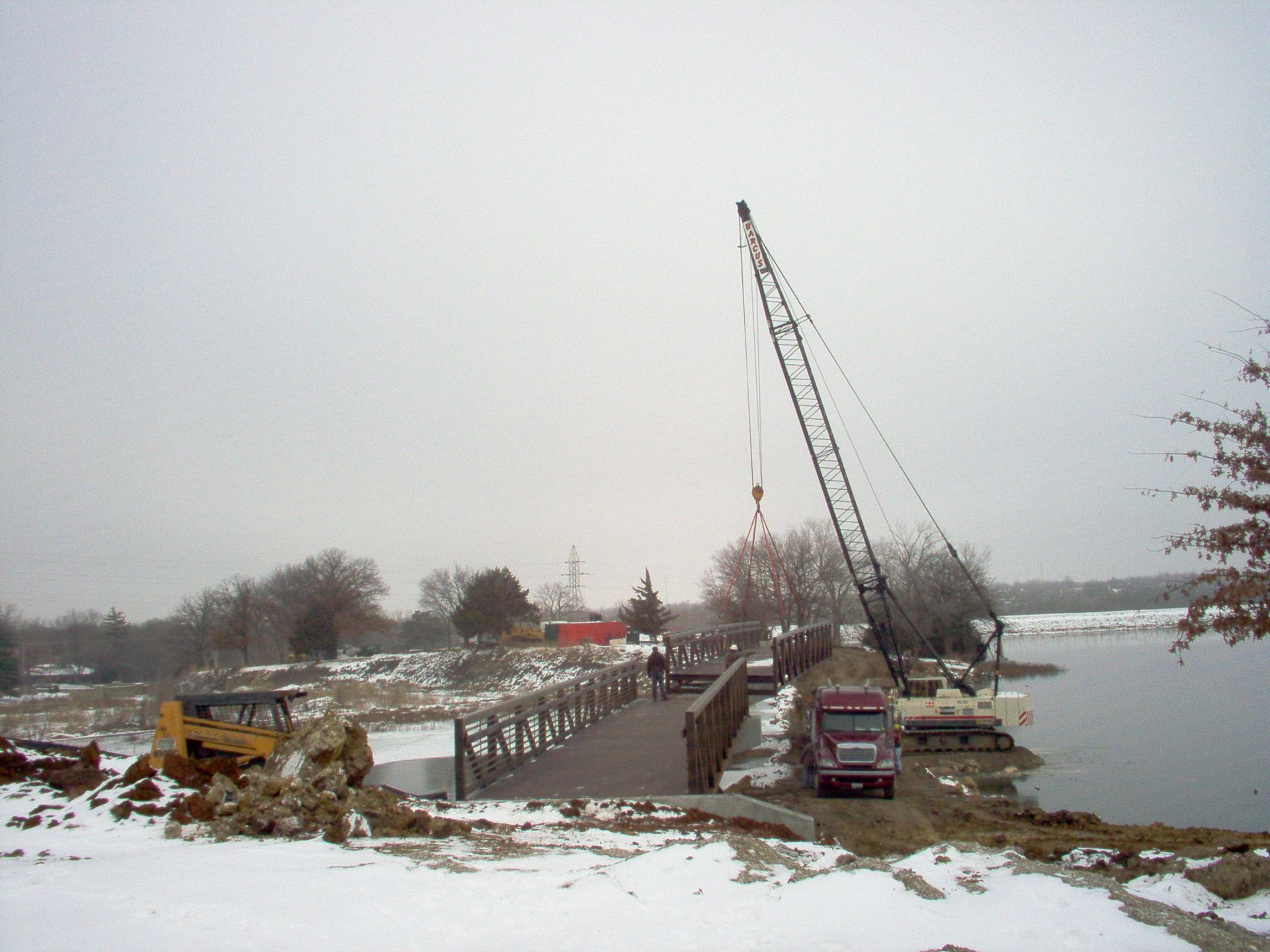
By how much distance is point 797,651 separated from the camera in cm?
3628

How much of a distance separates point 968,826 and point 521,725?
8.72 m

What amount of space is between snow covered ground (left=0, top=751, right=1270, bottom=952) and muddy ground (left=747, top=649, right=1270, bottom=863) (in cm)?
206

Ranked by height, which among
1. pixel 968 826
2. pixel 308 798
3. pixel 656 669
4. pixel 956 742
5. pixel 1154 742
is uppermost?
pixel 308 798

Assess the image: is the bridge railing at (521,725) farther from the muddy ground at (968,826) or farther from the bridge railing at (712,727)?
the muddy ground at (968,826)

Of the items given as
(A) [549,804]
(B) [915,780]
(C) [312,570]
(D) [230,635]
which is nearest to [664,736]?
(A) [549,804]

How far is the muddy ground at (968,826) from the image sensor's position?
12.5 metres

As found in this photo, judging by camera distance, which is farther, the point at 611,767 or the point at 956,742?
the point at 956,742

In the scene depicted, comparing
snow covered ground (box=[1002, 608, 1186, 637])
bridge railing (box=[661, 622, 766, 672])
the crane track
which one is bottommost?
snow covered ground (box=[1002, 608, 1186, 637])

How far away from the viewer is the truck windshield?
18.7 meters

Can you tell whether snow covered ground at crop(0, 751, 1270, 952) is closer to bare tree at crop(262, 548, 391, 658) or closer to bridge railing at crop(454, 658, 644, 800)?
bridge railing at crop(454, 658, 644, 800)

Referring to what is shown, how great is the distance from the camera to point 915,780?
25109 mm

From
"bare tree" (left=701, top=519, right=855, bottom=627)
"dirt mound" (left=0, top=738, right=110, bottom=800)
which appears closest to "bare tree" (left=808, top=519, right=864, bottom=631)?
"bare tree" (left=701, top=519, right=855, bottom=627)

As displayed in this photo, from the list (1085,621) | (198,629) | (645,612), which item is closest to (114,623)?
(198,629)

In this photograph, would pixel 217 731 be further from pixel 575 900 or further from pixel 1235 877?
pixel 1235 877
